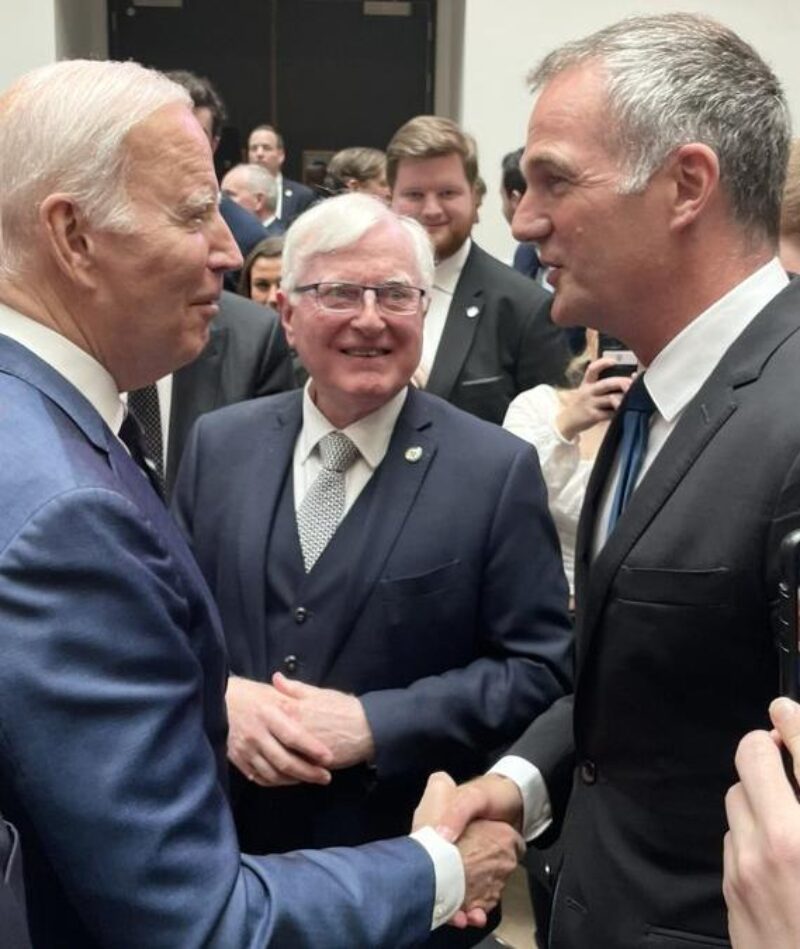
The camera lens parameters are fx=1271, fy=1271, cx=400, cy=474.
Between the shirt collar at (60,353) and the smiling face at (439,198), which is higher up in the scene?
the shirt collar at (60,353)

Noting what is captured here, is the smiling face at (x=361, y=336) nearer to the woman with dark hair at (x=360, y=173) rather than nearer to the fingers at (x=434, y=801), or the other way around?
the fingers at (x=434, y=801)

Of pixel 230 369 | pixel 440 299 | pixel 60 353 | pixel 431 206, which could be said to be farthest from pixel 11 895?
pixel 431 206

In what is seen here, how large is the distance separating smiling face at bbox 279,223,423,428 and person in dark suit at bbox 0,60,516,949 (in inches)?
23.4

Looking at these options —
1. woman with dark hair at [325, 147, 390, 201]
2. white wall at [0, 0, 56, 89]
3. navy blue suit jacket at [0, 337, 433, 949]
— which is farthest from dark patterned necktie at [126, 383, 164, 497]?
white wall at [0, 0, 56, 89]

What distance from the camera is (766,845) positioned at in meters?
0.85

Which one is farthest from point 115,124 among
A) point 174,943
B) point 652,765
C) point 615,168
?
point 652,765

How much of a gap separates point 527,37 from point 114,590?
7.13 metres

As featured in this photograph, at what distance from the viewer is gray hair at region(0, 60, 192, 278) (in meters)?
1.29

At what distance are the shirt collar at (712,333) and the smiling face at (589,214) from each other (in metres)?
0.07

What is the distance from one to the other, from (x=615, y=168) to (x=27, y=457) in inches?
32.1

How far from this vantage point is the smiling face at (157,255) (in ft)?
4.37

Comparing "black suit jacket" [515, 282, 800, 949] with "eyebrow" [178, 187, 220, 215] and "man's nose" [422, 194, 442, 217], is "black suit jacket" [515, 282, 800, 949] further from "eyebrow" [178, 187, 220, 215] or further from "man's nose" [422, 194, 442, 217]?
"man's nose" [422, 194, 442, 217]

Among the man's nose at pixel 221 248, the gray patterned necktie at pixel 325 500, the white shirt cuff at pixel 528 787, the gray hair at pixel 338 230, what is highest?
the man's nose at pixel 221 248

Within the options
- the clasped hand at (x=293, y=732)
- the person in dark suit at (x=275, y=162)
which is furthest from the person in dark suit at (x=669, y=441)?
the person in dark suit at (x=275, y=162)
